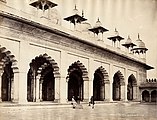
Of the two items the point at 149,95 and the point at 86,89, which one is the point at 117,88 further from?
the point at 86,89

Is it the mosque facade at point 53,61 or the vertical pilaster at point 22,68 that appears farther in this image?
the vertical pilaster at point 22,68

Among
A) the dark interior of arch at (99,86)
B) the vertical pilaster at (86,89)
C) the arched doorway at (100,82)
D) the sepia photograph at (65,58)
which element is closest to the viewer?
the sepia photograph at (65,58)

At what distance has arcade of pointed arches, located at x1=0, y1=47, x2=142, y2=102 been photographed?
11141 millimetres

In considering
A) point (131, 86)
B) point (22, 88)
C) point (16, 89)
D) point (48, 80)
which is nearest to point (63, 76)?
point (22, 88)

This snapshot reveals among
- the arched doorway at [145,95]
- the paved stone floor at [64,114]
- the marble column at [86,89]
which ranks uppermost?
the marble column at [86,89]

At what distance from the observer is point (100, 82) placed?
53.0 ft

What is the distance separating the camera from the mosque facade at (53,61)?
9.11 meters

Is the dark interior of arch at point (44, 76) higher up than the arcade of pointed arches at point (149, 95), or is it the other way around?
the dark interior of arch at point (44, 76)

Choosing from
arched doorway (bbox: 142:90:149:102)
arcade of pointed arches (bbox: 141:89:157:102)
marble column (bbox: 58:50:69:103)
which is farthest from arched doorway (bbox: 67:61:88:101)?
arched doorway (bbox: 142:90:149:102)

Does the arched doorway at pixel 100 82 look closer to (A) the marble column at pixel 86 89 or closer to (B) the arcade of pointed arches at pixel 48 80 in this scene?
(B) the arcade of pointed arches at pixel 48 80

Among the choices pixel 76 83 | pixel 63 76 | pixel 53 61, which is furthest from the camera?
pixel 76 83

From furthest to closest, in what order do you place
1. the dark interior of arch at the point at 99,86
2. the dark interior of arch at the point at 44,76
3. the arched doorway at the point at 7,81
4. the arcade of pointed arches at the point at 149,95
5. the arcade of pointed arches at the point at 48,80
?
the arcade of pointed arches at the point at 149,95 → the dark interior of arch at the point at 99,86 → the dark interior of arch at the point at 44,76 → the arched doorway at the point at 7,81 → the arcade of pointed arches at the point at 48,80

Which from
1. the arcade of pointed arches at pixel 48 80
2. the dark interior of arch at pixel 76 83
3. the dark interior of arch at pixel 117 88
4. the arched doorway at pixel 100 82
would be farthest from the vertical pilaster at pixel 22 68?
the dark interior of arch at pixel 117 88

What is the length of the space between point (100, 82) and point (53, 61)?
5769 mm
